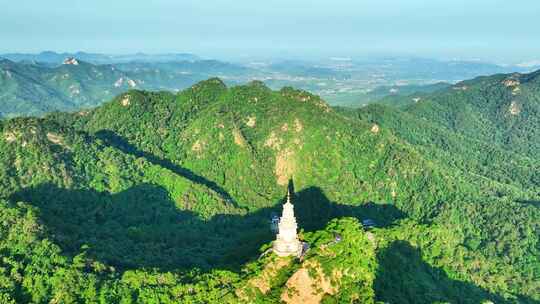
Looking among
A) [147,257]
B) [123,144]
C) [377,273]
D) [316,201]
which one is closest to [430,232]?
[377,273]

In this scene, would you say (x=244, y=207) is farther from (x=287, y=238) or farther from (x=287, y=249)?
(x=287, y=249)

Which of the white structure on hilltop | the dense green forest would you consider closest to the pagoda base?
the white structure on hilltop

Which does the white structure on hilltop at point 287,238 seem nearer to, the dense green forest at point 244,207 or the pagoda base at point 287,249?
the pagoda base at point 287,249

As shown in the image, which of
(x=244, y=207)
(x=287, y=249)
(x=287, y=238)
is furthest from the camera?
(x=244, y=207)

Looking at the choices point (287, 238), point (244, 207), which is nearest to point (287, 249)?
point (287, 238)

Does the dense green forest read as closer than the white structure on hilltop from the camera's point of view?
Yes

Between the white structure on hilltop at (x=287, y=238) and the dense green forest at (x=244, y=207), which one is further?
the white structure on hilltop at (x=287, y=238)

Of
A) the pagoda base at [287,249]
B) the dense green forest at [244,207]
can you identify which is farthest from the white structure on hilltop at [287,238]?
the dense green forest at [244,207]

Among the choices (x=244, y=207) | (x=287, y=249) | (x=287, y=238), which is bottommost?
(x=244, y=207)

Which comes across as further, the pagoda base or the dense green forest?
the pagoda base

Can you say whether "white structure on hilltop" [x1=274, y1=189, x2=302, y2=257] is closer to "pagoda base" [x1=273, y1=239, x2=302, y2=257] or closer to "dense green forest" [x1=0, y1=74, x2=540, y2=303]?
"pagoda base" [x1=273, y1=239, x2=302, y2=257]
